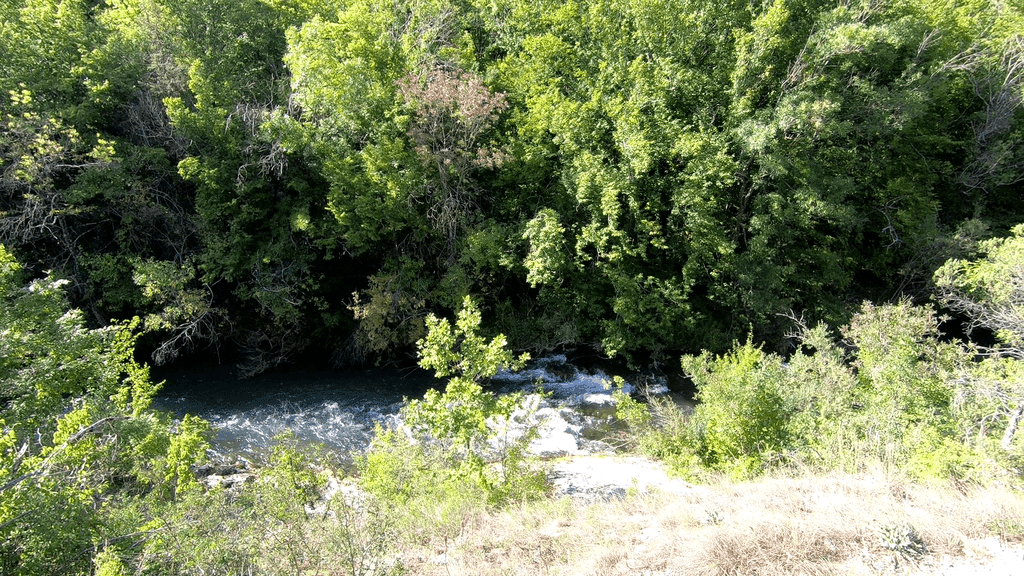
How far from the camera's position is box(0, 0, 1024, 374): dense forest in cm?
1249

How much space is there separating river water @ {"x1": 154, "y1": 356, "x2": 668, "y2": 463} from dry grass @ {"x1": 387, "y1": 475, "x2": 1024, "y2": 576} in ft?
16.5

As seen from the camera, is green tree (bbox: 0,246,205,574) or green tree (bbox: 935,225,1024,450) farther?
green tree (bbox: 935,225,1024,450)

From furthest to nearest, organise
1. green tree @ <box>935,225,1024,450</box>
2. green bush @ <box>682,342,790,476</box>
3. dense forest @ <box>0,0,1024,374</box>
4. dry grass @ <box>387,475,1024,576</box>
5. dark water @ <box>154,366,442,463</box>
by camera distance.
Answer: dense forest @ <box>0,0,1024,374</box>
dark water @ <box>154,366,442,463</box>
green bush @ <box>682,342,790,476</box>
green tree @ <box>935,225,1024,450</box>
dry grass @ <box>387,475,1024,576</box>

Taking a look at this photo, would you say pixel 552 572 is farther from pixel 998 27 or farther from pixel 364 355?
pixel 998 27

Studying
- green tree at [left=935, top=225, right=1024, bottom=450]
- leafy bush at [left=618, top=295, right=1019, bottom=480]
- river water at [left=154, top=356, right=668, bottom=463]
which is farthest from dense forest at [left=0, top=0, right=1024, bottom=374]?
leafy bush at [left=618, top=295, right=1019, bottom=480]

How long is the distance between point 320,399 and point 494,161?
730cm

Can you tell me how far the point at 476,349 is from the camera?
7660 millimetres

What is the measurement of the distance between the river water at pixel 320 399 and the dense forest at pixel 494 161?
788 mm

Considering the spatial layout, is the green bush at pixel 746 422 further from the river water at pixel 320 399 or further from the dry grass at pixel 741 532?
the river water at pixel 320 399

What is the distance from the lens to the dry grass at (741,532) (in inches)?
187

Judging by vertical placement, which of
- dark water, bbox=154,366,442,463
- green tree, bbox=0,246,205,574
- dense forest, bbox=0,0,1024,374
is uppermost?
dense forest, bbox=0,0,1024,374

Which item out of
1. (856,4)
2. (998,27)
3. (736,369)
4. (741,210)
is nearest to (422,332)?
(736,369)

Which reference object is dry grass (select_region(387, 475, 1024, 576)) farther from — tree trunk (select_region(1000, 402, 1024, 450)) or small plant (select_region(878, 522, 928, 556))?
tree trunk (select_region(1000, 402, 1024, 450))

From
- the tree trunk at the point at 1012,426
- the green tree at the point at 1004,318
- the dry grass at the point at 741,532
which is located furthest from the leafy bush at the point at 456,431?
the green tree at the point at 1004,318
